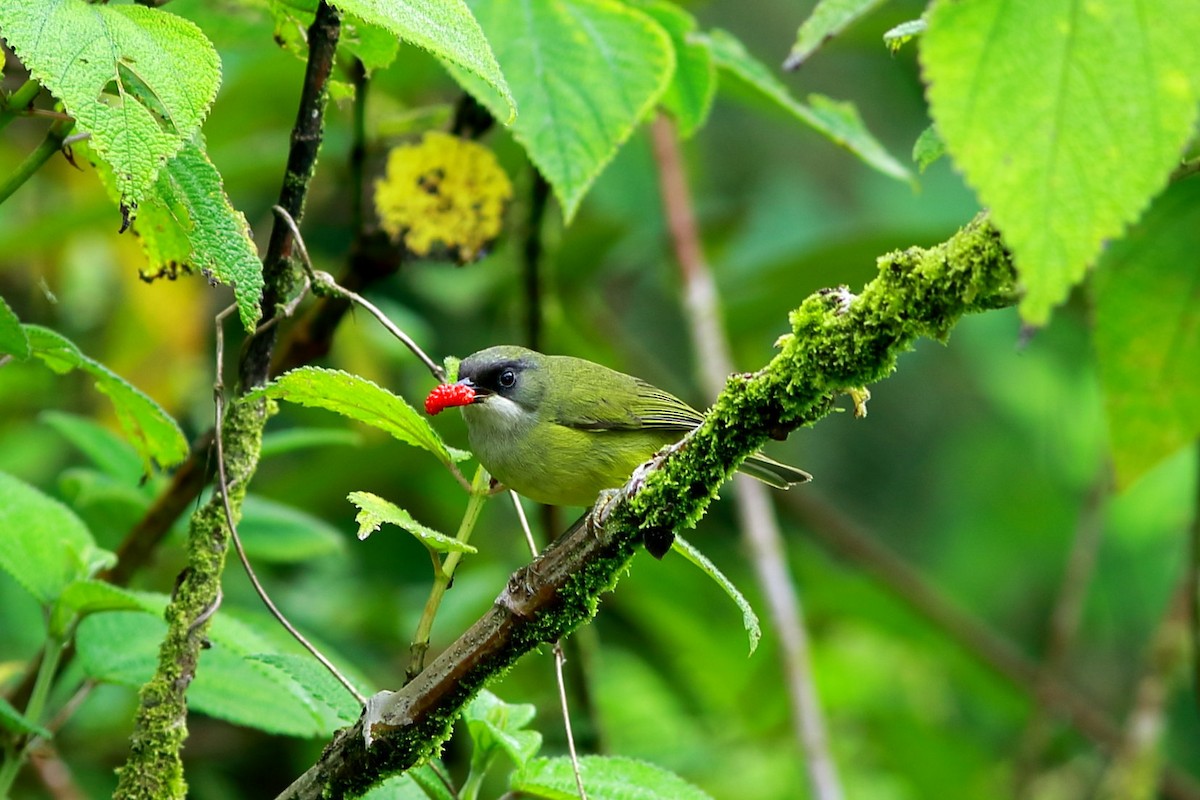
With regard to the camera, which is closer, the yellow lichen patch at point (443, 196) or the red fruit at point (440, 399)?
the red fruit at point (440, 399)

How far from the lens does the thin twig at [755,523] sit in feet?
11.2

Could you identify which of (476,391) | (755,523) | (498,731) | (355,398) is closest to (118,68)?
(355,398)

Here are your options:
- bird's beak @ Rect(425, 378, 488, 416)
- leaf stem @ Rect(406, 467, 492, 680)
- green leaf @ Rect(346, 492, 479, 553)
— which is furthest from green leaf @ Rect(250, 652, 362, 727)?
bird's beak @ Rect(425, 378, 488, 416)

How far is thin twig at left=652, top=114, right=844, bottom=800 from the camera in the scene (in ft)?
11.2

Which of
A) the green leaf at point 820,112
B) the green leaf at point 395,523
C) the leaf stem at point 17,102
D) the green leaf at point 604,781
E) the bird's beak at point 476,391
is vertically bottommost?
the green leaf at point 604,781

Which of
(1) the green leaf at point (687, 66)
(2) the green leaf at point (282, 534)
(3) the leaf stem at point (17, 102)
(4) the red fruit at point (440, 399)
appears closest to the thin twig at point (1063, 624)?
(1) the green leaf at point (687, 66)

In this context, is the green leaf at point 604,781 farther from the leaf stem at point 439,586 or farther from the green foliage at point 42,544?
the green foliage at point 42,544

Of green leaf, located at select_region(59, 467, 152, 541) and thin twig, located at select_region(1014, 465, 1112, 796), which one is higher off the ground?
thin twig, located at select_region(1014, 465, 1112, 796)

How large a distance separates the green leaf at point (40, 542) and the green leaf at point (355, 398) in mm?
558

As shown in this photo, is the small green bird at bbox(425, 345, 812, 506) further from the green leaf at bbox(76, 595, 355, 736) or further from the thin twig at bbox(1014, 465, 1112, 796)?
the thin twig at bbox(1014, 465, 1112, 796)

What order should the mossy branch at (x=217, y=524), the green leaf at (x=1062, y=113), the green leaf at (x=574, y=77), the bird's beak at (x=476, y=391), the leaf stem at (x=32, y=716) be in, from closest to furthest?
the green leaf at (x=1062, y=113)
the mossy branch at (x=217, y=524)
the leaf stem at (x=32, y=716)
the green leaf at (x=574, y=77)
the bird's beak at (x=476, y=391)

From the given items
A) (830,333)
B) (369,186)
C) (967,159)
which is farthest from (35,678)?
(967,159)

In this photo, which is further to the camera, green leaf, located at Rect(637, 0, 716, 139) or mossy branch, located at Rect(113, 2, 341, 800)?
green leaf, located at Rect(637, 0, 716, 139)

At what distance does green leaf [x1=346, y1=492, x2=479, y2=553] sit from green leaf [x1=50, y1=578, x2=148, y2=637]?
503 mm
